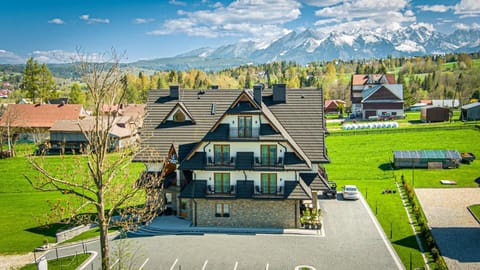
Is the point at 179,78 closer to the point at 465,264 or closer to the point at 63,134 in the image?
the point at 63,134

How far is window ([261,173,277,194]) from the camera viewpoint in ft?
104

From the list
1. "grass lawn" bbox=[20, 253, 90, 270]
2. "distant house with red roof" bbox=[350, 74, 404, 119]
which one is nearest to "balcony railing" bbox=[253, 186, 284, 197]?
"grass lawn" bbox=[20, 253, 90, 270]

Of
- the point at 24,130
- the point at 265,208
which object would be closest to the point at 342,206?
the point at 265,208

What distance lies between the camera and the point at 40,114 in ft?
281

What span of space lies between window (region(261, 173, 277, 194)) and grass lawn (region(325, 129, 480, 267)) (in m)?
7.93

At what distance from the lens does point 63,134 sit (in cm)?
7450

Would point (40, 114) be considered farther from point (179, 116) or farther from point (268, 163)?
point (268, 163)

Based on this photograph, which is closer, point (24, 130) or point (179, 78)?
point (24, 130)

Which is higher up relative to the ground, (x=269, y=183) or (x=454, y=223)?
(x=269, y=183)

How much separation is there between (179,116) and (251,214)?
10032 mm

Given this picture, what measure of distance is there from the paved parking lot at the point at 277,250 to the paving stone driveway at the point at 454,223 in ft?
11.2

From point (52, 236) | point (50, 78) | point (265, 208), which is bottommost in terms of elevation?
point (52, 236)

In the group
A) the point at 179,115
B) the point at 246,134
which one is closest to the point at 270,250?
the point at 246,134

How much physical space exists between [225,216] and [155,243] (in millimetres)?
5370
